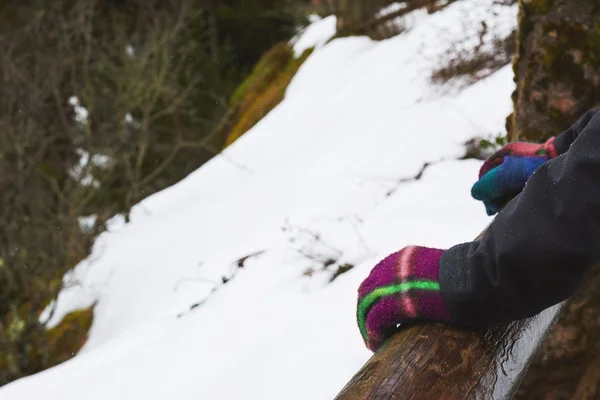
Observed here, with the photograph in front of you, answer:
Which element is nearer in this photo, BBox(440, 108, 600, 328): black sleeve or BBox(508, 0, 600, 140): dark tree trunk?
BBox(440, 108, 600, 328): black sleeve

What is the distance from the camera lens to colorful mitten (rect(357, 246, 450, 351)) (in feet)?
3.16

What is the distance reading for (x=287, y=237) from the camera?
3.52 metres

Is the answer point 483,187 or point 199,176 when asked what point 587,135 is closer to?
point 483,187

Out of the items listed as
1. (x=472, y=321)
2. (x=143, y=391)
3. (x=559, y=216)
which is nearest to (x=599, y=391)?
(x=472, y=321)

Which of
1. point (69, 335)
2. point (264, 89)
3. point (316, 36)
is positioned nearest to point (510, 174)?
point (69, 335)

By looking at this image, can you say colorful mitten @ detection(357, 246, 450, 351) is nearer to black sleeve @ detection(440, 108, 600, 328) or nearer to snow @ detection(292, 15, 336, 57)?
black sleeve @ detection(440, 108, 600, 328)

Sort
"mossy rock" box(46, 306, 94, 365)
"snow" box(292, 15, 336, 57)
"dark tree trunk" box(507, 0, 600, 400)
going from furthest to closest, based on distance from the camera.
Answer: "snow" box(292, 15, 336, 57) < "mossy rock" box(46, 306, 94, 365) < "dark tree trunk" box(507, 0, 600, 400)

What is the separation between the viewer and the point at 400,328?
1.04 metres

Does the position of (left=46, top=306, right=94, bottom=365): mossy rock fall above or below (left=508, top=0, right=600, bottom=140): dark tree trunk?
below

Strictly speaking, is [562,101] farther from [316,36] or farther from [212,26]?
[212,26]

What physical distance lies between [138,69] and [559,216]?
874cm

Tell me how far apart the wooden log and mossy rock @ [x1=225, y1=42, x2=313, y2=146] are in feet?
27.9

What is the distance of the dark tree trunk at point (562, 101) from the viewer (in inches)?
70.5

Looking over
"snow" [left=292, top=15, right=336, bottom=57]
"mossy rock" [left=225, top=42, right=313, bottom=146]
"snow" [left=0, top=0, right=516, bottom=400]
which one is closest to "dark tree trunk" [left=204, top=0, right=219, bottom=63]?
"mossy rock" [left=225, top=42, right=313, bottom=146]
